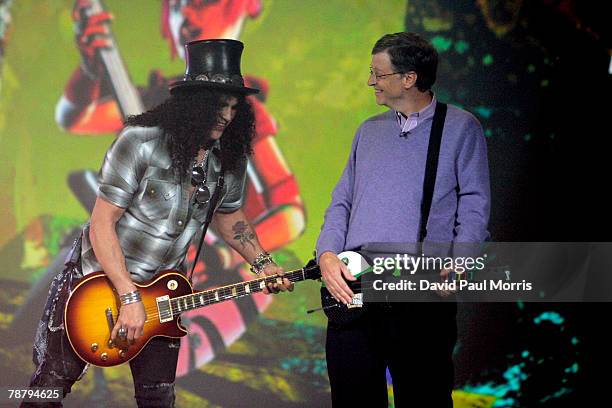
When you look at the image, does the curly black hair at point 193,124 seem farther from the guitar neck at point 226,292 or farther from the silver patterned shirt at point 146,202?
the guitar neck at point 226,292

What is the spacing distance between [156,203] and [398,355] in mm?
1238

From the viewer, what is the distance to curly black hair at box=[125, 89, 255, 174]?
3338 mm

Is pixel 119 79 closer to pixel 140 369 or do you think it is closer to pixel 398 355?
pixel 140 369

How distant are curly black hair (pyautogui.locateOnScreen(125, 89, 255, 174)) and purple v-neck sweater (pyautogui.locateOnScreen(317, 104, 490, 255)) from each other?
0.78m

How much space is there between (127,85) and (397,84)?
81.9 inches

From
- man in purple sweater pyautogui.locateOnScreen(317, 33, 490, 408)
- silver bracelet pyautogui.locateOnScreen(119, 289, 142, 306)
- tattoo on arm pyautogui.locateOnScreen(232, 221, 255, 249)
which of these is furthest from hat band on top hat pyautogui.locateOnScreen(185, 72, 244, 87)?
silver bracelet pyautogui.locateOnScreen(119, 289, 142, 306)

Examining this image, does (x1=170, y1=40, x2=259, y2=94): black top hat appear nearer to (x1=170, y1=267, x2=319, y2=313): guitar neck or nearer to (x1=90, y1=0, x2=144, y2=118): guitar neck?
(x1=170, y1=267, x2=319, y2=313): guitar neck

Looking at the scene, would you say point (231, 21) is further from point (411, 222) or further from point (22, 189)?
point (411, 222)

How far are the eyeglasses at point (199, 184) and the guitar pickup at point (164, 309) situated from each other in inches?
17.4

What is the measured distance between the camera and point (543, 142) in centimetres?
430

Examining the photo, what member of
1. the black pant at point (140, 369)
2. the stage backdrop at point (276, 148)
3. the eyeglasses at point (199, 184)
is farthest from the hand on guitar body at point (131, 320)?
the stage backdrop at point (276, 148)

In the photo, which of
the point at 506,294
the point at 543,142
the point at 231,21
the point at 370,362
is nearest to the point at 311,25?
the point at 231,21

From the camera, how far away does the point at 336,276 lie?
9.01ft

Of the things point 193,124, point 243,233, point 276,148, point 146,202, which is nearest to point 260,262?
point 243,233
